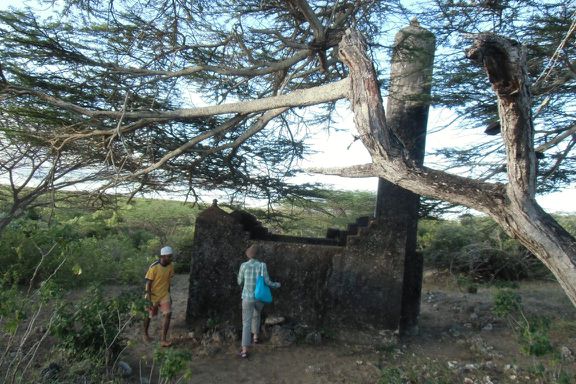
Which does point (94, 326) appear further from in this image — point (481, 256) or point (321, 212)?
point (481, 256)

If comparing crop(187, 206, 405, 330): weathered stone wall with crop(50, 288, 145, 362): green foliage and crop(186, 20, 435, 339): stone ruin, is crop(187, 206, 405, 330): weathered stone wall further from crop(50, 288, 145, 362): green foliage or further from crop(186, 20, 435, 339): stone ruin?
crop(50, 288, 145, 362): green foliage

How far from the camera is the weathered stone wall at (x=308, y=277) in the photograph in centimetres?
725

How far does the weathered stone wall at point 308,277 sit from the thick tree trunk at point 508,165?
3.40m

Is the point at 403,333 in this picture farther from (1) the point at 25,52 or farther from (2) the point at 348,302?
(1) the point at 25,52

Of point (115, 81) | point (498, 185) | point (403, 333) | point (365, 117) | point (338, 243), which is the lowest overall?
point (403, 333)

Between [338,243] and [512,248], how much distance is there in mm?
7035

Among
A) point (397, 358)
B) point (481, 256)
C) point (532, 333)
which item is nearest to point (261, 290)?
point (397, 358)

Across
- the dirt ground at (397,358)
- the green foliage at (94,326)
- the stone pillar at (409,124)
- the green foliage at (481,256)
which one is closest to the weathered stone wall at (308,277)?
the dirt ground at (397,358)

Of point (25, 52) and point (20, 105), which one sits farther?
point (20, 105)

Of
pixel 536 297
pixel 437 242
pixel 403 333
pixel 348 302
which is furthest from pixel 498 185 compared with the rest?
pixel 437 242

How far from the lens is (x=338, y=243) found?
8.45 meters

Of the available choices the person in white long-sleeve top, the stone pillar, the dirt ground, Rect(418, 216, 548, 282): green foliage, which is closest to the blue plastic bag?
the person in white long-sleeve top

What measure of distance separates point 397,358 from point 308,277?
5.27ft

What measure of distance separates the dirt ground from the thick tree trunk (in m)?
2.02
